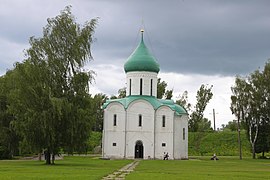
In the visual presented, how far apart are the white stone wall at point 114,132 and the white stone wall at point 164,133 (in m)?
4.47

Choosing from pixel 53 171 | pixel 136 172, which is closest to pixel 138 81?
pixel 136 172

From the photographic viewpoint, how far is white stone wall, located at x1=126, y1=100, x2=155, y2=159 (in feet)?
198

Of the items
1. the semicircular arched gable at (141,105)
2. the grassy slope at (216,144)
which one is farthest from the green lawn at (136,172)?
the grassy slope at (216,144)

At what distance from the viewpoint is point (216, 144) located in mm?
81938

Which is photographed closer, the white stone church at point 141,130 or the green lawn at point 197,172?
the green lawn at point 197,172

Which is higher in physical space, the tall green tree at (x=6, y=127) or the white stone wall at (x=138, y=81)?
the white stone wall at (x=138, y=81)

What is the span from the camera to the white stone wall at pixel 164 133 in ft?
200

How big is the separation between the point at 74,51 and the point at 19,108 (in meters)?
7.02

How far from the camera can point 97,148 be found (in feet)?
265

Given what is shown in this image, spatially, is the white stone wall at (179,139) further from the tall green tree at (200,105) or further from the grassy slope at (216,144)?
the tall green tree at (200,105)

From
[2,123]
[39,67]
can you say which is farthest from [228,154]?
[39,67]

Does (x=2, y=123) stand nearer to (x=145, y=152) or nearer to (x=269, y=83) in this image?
(x=145, y=152)

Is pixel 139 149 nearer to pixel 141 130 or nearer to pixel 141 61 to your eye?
pixel 141 130

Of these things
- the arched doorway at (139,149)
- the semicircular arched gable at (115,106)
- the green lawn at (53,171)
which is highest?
the semicircular arched gable at (115,106)
